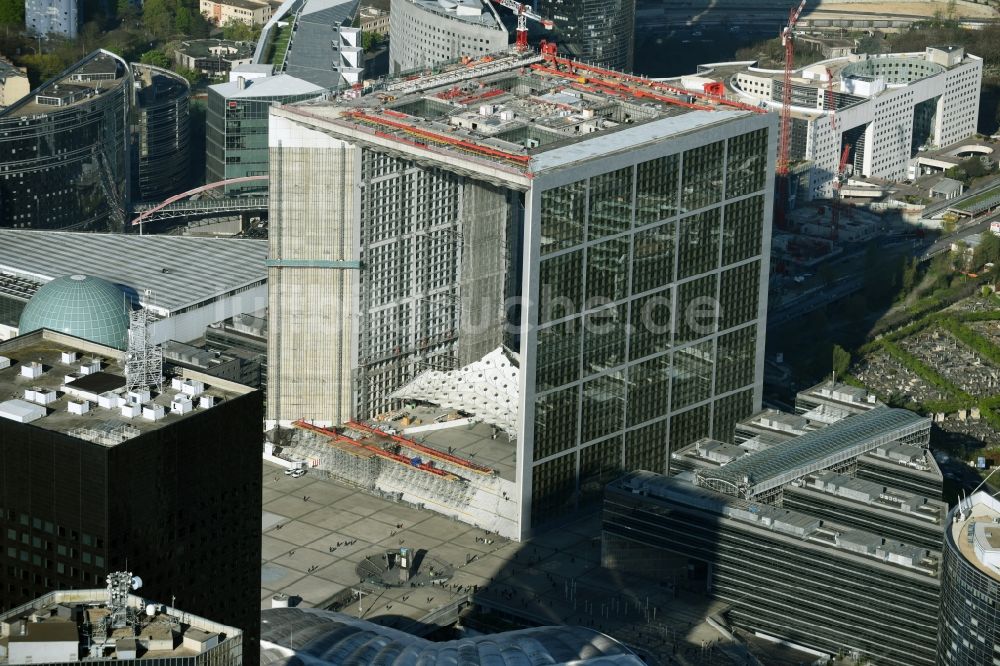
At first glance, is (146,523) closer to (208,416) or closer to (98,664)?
(208,416)

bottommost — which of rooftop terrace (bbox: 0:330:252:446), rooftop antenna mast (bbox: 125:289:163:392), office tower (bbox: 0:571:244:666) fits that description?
office tower (bbox: 0:571:244:666)

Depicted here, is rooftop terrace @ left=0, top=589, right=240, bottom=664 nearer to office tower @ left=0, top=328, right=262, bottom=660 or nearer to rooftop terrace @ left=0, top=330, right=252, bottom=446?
office tower @ left=0, top=328, right=262, bottom=660

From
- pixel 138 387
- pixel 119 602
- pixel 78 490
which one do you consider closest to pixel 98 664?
pixel 119 602

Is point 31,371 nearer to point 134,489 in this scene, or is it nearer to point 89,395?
point 89,395

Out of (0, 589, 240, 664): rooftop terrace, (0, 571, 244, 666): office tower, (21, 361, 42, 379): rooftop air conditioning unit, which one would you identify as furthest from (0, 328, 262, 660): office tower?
(0, 589, 240, 664): rooftop terrace

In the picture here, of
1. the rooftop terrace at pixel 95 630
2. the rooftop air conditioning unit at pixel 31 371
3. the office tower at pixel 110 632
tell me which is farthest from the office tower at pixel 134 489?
the rooftop terrace at pixel 95 630
